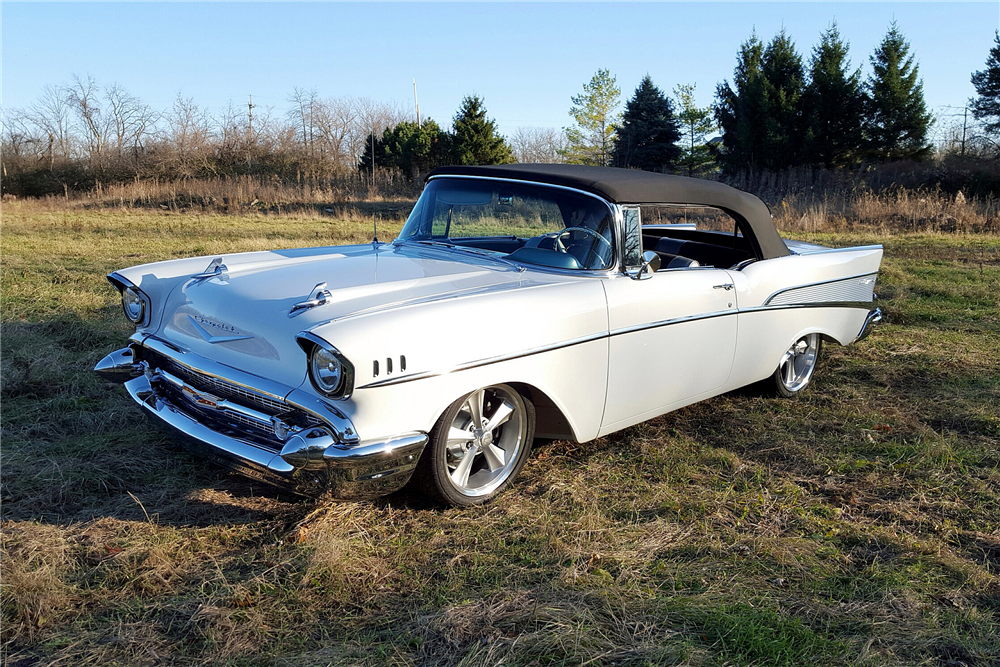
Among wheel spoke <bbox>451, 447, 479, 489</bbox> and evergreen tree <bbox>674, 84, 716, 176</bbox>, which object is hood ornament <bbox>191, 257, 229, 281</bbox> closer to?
wheel spoke <bbox>451, 447, 479, 489</bbox>

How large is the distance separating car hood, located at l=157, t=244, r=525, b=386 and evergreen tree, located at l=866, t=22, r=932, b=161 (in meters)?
33.5

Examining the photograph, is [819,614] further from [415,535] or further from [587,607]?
[415,535]

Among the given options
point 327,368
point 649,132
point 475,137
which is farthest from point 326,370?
point 649,132

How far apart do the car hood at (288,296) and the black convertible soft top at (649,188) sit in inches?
22.7

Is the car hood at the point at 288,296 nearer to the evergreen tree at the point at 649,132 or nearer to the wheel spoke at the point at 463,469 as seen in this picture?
the wheel spoke at the point at 463,469

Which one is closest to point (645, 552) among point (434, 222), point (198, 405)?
point (198, 405)

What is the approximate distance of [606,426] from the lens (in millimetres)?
3635

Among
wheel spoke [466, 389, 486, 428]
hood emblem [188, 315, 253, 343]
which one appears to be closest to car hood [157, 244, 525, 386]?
hood emblem [188, 315, 253, 343]

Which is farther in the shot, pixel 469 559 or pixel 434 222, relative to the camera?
pixel 434 222

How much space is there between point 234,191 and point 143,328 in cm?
2274

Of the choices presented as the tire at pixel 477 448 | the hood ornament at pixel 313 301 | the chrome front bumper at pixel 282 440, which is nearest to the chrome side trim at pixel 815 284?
the tire at pixel 477 448

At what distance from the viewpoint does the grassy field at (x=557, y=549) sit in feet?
7.59

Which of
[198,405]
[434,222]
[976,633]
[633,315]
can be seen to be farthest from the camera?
[434,222]

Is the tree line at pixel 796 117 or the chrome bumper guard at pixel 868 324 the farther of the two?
the tree line at pixel 796 117
